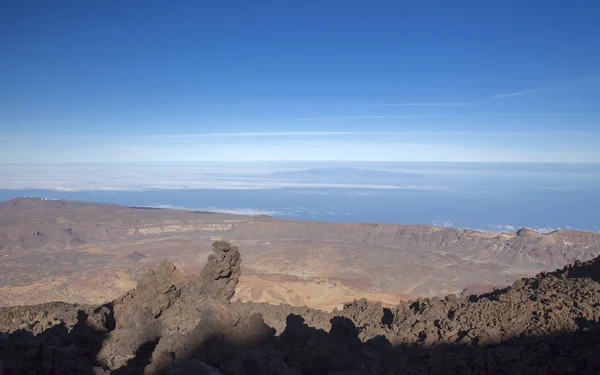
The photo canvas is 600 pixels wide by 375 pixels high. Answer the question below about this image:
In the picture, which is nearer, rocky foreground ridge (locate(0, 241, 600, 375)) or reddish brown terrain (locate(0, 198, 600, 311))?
rocky foreground ridge (locate(0, 241, 600, 375))

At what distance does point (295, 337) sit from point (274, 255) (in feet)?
155

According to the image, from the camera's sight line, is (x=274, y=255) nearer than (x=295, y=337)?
No

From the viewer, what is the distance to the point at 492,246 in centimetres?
5981

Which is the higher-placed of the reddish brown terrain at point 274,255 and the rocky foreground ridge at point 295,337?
the rocky foreground ridge at point 295,337

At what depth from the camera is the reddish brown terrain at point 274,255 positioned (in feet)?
124

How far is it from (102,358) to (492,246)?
197 feet

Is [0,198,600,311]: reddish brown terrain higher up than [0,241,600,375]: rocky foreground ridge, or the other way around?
[0,241,600,375]: rocky foreground ridge

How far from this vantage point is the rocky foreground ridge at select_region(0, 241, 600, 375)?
7.70 metres

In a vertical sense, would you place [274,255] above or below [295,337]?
below

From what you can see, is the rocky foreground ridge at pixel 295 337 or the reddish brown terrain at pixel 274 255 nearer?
the rocky foreground ridge at pixel 295 337

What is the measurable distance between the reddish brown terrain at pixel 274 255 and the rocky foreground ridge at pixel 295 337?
65.0 feet

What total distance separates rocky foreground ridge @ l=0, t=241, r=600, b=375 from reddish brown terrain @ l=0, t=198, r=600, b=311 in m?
19.8

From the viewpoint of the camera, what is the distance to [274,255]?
2205 inches

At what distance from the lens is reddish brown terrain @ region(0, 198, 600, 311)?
37719 millimetres
